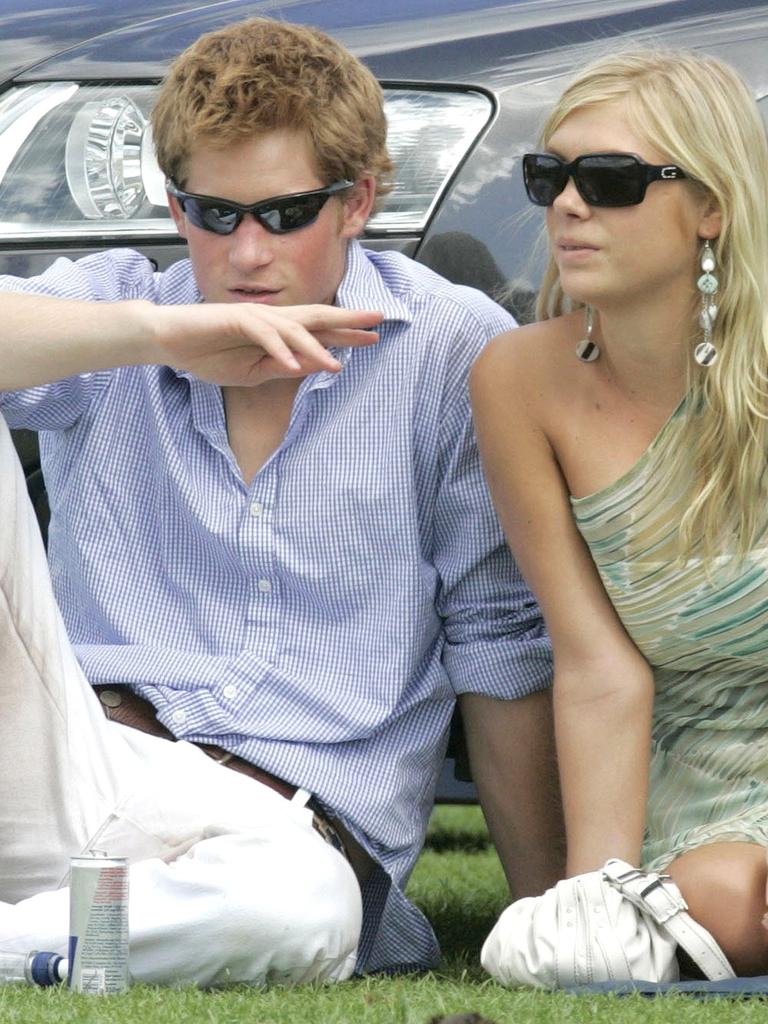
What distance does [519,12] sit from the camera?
154 inches

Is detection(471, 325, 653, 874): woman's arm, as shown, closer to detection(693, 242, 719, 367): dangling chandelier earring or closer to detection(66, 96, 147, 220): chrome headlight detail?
detection(693, 242, 719, 367): dangling chandelier earring

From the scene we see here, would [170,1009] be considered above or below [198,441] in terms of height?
below

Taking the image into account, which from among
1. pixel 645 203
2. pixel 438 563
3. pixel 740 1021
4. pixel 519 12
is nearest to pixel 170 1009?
pixel 740 1021

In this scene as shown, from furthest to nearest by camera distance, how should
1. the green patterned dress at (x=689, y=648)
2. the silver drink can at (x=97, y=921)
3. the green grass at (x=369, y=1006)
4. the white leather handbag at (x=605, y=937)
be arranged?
the green patterned dress at (x=689, y=648) < the white leather handbag at (x=605, y=937) < the silver drink can at (x=97, y=921) < the green grass at (x=369, y=1006)

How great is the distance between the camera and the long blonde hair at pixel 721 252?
3258 mm

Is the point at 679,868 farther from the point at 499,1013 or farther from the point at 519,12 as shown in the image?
the point at 519,12

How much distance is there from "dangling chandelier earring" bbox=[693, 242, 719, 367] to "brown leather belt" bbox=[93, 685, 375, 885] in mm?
1027

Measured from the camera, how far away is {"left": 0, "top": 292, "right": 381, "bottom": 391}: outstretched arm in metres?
3.21

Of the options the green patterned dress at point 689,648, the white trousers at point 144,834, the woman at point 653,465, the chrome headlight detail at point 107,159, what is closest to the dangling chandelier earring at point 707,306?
the woman at point 653,465

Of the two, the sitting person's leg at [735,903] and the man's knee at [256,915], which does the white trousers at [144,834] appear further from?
the sitting person's leg at [735,903]

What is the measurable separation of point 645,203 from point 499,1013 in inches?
51.5

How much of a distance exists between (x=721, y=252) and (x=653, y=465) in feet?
1.23

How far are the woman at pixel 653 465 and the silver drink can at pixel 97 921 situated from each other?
0.81 metres

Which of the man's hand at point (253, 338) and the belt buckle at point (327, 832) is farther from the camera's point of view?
the belt buckle at point (327, 832)
